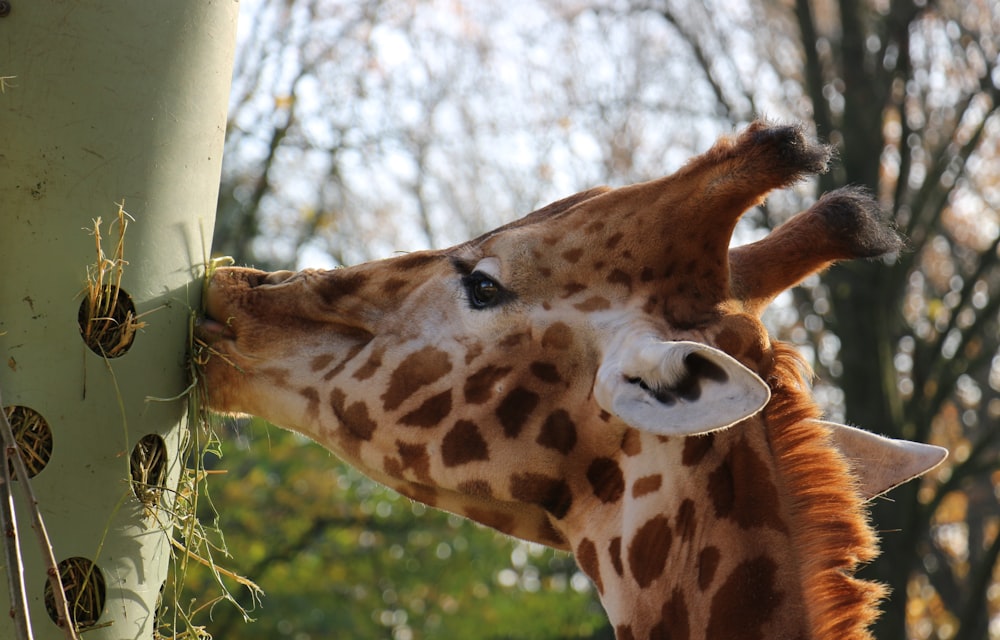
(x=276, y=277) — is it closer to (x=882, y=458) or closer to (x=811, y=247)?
(x=811, y=247)

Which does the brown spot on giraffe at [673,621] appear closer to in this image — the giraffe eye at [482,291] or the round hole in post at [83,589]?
the giraffe eye at [482,291]

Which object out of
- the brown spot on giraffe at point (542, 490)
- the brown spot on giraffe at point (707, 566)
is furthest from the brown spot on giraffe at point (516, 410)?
the brown spot on giraffe at point (707, 566)

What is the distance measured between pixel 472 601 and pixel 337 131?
6258mm

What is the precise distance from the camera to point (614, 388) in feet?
8.75

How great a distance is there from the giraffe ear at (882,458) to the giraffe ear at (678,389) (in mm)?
951

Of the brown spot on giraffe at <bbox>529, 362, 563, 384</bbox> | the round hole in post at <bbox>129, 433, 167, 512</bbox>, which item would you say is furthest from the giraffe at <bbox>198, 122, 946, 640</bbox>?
the round hole in post at <bbox>129, 433, 167, 512</bbox>

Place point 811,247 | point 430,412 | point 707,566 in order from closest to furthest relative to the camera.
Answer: point 707,566, point 430,412, point 811,247

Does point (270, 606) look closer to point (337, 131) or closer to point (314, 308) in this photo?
point (337, 131)

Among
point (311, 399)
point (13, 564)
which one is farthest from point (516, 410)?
point (13, 564)

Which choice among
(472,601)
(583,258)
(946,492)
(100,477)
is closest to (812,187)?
(946,492)

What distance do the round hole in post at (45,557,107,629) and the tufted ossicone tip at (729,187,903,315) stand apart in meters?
1.81

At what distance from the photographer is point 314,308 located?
3.25 metres

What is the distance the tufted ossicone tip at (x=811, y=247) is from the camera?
322cm

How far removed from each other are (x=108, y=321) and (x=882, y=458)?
2209mm
